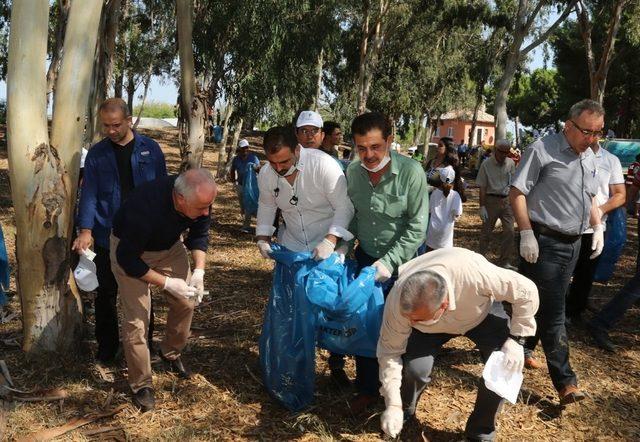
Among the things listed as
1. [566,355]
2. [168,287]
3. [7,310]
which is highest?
[168,287]

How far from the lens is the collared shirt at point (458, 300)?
289 cm

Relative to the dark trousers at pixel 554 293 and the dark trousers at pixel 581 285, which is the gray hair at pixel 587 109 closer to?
A: the dark trousers at pixel 554 293

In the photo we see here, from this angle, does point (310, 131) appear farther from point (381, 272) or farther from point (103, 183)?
point (381, 272)

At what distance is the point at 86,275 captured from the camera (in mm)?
3711

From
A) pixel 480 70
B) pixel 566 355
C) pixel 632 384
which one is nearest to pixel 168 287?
pixel 566 355

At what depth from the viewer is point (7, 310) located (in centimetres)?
526

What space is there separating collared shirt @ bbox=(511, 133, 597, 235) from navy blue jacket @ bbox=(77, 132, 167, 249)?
7.63ft

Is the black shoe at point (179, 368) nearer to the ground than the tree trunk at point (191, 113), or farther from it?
nearer to the ground

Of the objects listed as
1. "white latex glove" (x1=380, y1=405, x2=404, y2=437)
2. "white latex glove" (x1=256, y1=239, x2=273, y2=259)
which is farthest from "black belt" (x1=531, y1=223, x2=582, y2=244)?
"white latex glove" (x1=256, y1=239, x2=273, y2=259)

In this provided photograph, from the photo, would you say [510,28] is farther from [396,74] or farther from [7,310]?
[7,310]

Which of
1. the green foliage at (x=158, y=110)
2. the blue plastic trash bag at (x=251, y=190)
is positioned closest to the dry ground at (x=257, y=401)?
the blue plastic trash bag at (x=251, y=190)

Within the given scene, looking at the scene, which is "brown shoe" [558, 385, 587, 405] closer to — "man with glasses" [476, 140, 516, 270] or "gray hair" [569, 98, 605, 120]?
"gray hair" [569, 98, 605, 120]

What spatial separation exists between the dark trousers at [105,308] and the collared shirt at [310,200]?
1014 millimetres

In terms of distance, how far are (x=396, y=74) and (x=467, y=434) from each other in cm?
2595
